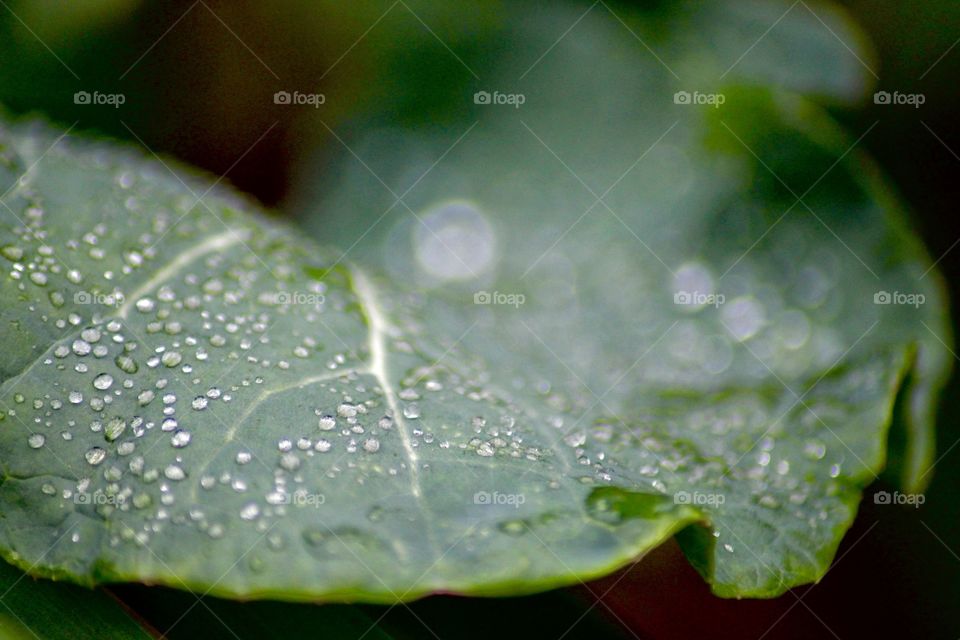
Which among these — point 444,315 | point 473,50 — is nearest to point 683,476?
point 444,315

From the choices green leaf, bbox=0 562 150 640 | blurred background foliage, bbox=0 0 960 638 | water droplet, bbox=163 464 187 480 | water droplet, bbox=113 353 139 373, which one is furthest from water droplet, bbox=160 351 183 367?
blurred background foliage, bbox=0 0 960 638

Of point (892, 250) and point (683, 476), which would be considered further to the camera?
point (892, 250)

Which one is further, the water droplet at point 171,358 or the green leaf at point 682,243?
the green leaf at point 682,243

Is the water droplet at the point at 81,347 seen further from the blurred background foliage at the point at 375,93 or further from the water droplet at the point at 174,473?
the blurred background foliage at the point at 375,93

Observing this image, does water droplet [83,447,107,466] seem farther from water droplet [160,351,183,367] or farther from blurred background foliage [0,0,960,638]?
blurred background foliage [0,0,960,638]

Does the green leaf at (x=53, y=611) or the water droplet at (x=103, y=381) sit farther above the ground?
the water droplet at (x=103, y=381)

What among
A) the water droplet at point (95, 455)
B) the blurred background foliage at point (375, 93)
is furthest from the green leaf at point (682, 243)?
the water droplet at point (95, 455)

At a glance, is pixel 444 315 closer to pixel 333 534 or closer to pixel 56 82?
pixel 333 534
